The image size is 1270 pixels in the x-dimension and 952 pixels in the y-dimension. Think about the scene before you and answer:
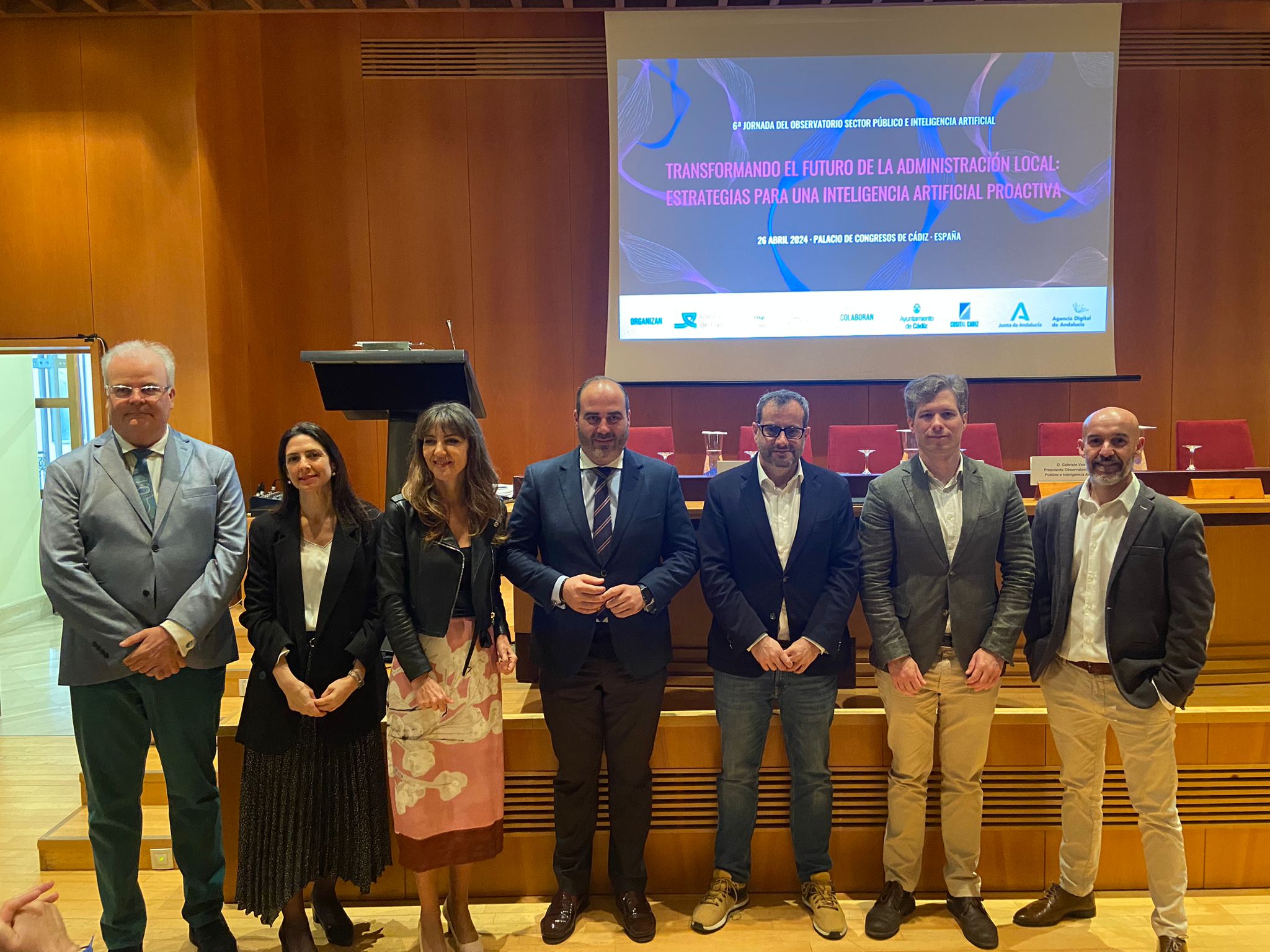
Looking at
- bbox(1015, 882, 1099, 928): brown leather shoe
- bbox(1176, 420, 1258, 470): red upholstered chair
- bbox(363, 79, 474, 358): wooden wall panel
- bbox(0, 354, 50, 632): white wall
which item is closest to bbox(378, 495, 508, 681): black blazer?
bbox(1015, 882, 1099, 928): brown leather shoe

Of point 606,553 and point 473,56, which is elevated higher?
point 473,56

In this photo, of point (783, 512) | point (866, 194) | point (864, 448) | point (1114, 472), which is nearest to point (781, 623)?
point (783, 512)

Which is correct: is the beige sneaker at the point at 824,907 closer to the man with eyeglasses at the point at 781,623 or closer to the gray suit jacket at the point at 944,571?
the man with eyeglasses at the point at 781,623

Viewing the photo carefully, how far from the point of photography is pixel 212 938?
233cm

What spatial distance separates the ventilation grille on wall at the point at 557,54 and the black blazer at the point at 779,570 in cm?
459

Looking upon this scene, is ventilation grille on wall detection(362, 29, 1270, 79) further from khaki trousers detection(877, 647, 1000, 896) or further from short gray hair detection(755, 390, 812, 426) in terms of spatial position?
khaki trousers detection(877, 647, 1000, 896)

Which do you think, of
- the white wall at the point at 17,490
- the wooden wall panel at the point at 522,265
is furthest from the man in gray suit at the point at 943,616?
the white wall at the point at 17,490

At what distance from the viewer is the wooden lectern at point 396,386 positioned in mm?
2547

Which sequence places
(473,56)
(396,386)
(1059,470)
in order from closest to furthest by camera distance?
(396,386) → (1059,470) → (473,56)

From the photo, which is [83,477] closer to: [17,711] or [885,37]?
[17,711]

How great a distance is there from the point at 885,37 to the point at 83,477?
5.34m

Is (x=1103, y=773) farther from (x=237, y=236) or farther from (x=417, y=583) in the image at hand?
(x=237, y=236)

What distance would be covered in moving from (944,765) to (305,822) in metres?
1.87

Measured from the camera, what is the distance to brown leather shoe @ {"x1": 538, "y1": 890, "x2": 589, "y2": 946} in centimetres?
241
